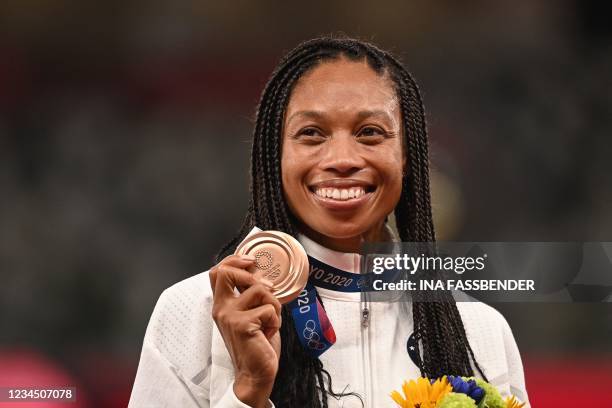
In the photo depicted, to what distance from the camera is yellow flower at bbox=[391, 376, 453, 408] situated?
1.23 meters

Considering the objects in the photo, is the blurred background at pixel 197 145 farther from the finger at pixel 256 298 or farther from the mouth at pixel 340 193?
the finger at pixel 256 298

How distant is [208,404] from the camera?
145cm

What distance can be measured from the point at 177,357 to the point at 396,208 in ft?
1.58

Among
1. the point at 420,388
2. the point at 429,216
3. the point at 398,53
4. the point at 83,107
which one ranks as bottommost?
the point at 420,388

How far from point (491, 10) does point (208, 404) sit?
3.56 ft

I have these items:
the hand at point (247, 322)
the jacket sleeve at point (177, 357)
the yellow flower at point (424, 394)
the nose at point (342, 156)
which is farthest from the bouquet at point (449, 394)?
the nose at point (342, 156)

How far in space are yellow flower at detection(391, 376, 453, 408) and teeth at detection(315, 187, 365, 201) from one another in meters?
0.38

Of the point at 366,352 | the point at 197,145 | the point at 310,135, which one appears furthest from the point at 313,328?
the point at 197,145

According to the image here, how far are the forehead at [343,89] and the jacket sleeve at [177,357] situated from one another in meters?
0.36

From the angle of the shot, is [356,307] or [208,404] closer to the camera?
[208,404]

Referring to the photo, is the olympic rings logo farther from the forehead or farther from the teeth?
the forehead

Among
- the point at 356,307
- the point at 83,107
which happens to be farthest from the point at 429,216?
the point at 83,107

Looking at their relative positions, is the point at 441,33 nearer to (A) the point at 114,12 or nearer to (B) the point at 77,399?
(A) the point at 114,12

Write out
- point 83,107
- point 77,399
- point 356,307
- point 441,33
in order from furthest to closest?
point 441,33
point 83,107
point 77,399
point 356,307
